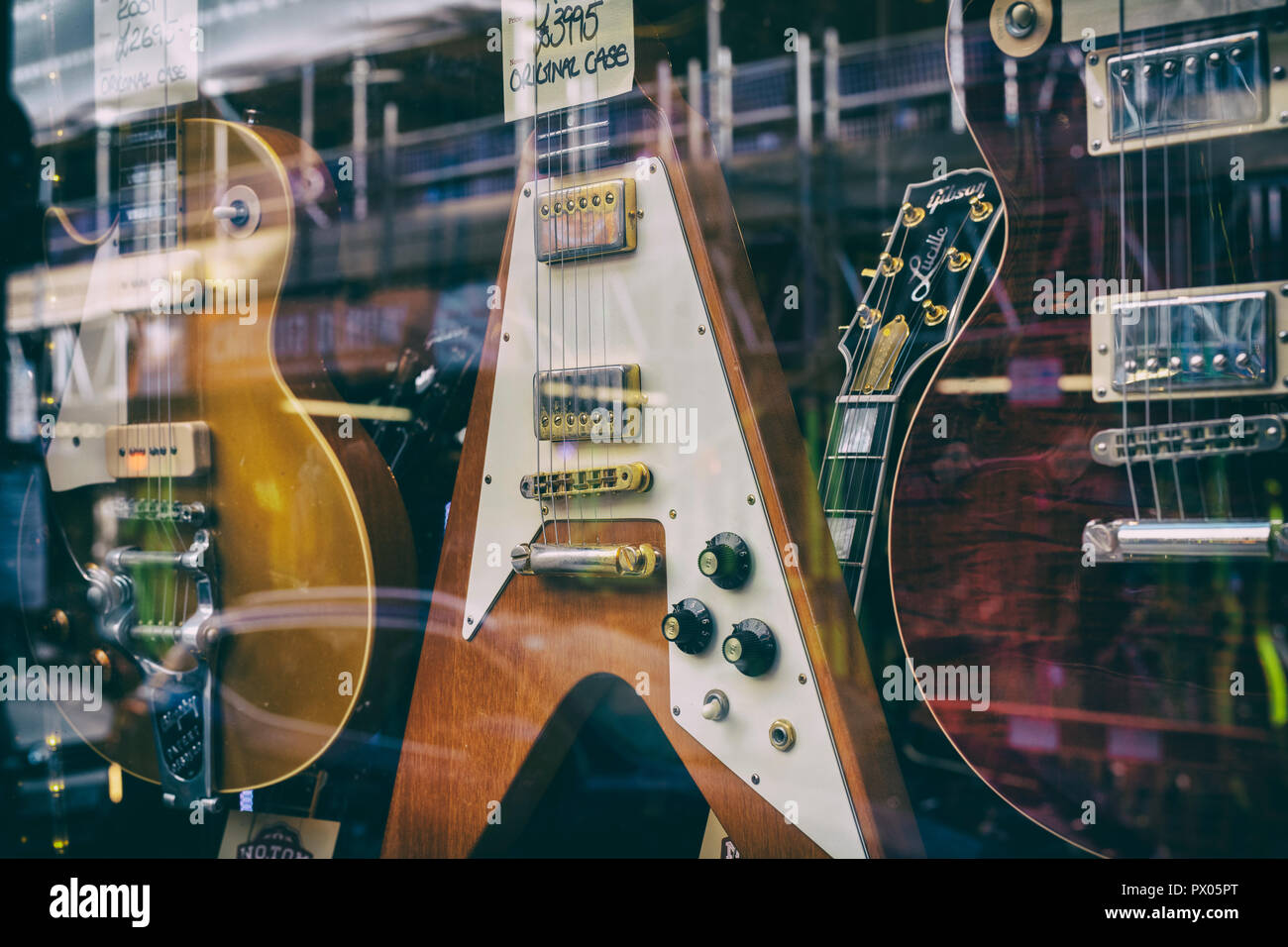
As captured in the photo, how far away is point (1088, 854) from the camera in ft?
3.88

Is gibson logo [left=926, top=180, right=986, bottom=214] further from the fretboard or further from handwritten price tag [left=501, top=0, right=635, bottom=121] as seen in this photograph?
the fretboard

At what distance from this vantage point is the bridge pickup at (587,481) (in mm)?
1412

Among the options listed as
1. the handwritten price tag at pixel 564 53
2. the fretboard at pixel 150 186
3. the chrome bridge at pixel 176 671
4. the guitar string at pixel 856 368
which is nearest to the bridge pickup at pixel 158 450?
the chrome bridge at pixel 176 671

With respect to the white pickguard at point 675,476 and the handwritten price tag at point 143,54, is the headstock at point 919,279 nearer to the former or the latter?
the white pickguard at point 675,476

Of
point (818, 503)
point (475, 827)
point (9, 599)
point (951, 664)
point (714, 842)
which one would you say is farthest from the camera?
point (9, 599)

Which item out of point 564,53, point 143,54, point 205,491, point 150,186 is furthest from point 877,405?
point 143,54

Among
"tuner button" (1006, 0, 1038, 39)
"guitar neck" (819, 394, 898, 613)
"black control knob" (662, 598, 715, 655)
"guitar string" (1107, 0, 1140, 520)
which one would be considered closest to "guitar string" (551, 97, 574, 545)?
"black control knob" (662, 598, 715, 655)

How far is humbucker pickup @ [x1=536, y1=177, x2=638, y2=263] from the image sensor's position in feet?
4.71

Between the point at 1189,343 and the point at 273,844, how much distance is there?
171 cm

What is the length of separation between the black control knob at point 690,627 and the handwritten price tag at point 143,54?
4.52 ft

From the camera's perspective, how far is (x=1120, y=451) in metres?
1.14
